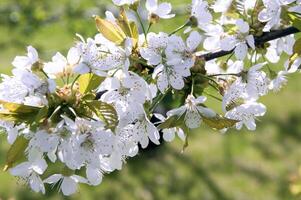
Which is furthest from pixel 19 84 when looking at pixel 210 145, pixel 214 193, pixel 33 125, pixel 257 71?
pixel 210 145

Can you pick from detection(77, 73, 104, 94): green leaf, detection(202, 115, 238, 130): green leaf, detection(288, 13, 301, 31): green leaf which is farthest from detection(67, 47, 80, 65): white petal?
detection(288, 13, 301, 31): green leaf

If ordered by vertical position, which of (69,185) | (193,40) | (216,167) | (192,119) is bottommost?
(216,167)

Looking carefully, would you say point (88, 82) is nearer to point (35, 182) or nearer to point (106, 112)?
point (106, 112)

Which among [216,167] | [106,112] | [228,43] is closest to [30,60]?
[106,112]

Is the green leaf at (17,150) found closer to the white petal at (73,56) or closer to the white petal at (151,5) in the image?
the white petal at (73,56)

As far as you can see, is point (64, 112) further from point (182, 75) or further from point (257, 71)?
point (257, 71)

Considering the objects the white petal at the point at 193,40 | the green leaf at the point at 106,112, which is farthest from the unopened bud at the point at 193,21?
the green leaf at the point at 106,112
